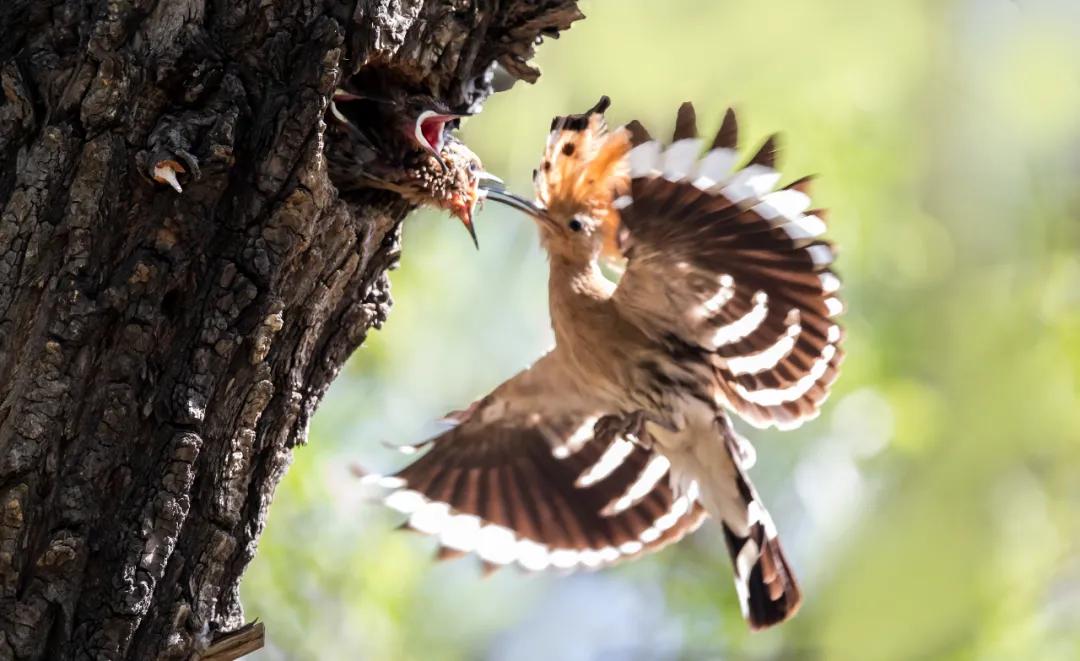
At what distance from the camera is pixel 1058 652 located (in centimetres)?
461

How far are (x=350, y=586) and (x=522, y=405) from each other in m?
1.24

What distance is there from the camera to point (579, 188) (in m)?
3.14

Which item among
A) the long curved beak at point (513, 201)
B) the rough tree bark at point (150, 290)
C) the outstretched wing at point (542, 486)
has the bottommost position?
the rough tree bark at point (150, 290)

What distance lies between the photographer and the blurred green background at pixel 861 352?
4355 millimetres

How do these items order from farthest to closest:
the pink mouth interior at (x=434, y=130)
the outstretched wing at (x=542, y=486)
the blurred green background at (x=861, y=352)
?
the blurred green background at (x=861, y=352) < the outstretched wing at (x=542, y=486) < the pink mouth interior at (x=434, y=130)

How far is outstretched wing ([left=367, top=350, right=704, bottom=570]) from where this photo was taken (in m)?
3.52

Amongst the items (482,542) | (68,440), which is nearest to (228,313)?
(68,440)

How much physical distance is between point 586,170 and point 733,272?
16.8 inches

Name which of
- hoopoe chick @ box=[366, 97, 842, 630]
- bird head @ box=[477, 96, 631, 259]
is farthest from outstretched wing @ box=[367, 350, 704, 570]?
bird head @ box=[477, 96, 631, 259]

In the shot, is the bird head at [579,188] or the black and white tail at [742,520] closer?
the bird head at [579,188]

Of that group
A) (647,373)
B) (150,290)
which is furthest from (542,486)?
(150,290)

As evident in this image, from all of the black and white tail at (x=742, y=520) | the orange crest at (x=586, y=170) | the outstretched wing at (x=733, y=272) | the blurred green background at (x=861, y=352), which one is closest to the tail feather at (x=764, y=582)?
the black and white tail at (x=742, y=520)

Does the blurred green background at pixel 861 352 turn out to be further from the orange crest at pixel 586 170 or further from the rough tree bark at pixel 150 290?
the rough tree bark at pixel 150 290

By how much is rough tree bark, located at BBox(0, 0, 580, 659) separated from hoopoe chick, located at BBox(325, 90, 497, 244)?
0.54ft
